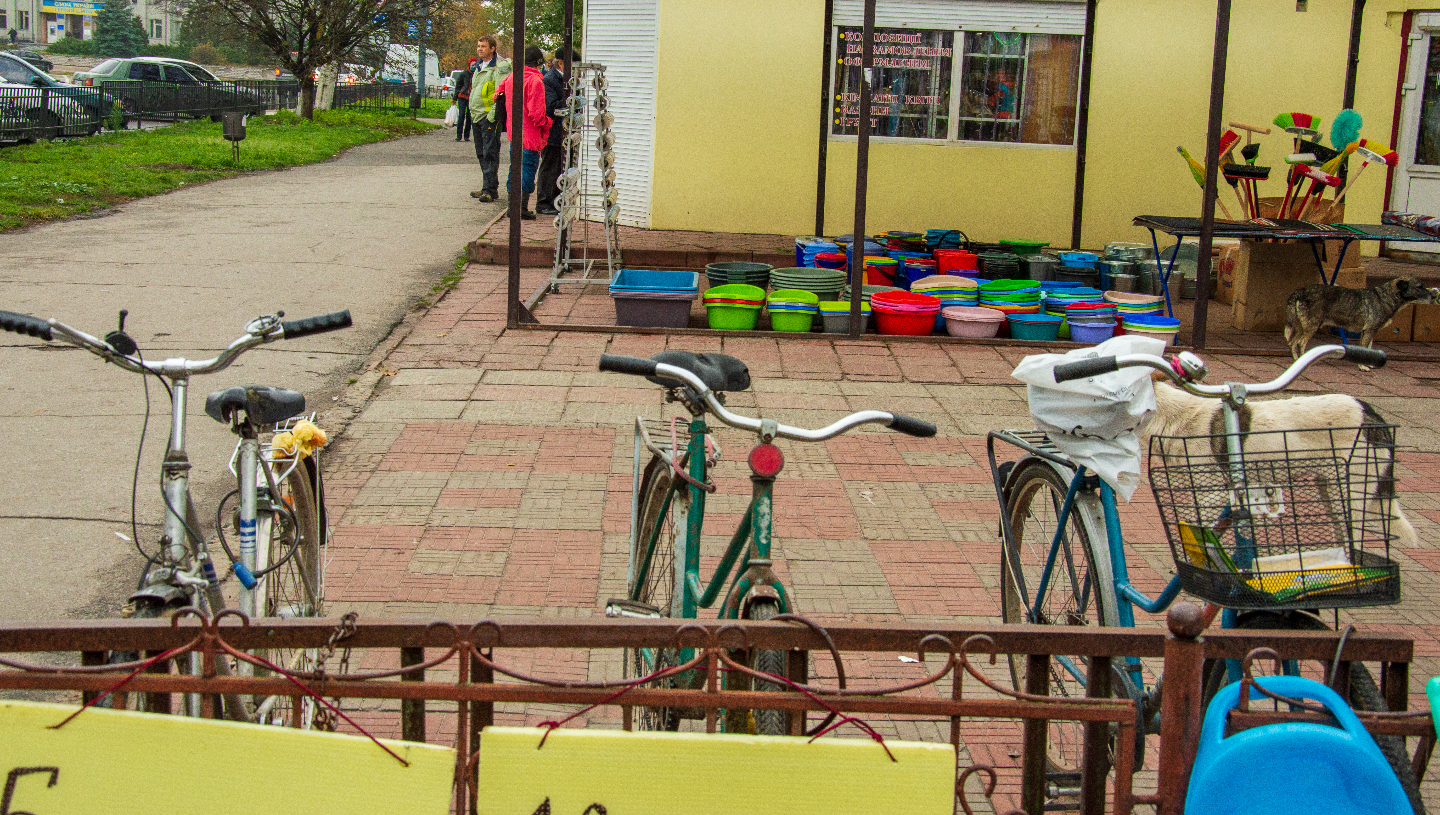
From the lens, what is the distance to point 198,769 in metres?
2.02

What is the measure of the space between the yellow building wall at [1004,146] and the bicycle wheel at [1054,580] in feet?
29.2

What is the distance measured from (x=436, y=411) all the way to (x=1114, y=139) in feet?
26.6

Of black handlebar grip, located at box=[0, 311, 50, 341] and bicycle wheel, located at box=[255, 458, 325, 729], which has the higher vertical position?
black handlebar grip, located at box=[0, 311, 50, 341]

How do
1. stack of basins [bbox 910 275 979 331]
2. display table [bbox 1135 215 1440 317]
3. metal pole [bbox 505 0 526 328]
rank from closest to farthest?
metal pole [bbox 505 0 526 328] → display table [bbox 1135 215 1440 317] → stack of basins [bbox 910 275 979 331]

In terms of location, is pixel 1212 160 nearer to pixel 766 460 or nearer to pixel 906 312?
pixel 906 312

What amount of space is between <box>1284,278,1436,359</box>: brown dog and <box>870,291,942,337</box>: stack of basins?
7.79 ft

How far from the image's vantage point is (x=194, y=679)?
6.95 feet

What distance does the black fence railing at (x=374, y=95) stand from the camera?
130 ft

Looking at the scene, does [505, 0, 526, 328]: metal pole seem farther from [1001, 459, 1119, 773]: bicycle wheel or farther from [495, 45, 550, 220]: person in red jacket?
[1001, 459, 1119, 773]: bicycle wheel

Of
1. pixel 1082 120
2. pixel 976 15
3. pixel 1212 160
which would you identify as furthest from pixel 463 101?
pixel 1212 160

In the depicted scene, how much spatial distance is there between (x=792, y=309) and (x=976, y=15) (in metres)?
4.85

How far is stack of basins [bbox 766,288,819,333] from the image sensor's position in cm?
882

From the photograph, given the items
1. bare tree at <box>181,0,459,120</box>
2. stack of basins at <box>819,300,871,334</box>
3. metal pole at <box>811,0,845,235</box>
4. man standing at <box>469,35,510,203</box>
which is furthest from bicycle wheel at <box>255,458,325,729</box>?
bare tree at <box>181,0,459,120</box>

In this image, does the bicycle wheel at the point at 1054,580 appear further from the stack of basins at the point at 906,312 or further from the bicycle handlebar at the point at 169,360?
the stack of basins at the point at 906,312
